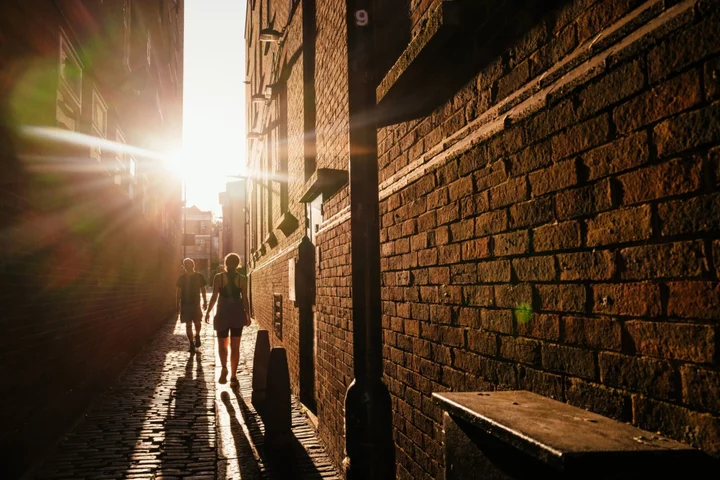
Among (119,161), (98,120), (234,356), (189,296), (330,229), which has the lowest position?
(234,356)

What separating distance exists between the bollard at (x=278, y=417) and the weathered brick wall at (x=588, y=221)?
2403mm

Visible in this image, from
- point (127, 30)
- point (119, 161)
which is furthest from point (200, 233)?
point (119, 161)

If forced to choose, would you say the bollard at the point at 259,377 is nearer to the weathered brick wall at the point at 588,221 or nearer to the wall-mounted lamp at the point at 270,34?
the weathered brick wall at the point at 588,221

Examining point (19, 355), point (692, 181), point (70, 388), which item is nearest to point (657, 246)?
point (692, 181)

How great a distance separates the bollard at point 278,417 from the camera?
4805 millimetres

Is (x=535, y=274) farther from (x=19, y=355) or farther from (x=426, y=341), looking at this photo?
(x=19, y=355)

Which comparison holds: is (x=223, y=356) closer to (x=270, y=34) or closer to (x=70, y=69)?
(x=70, y=69)

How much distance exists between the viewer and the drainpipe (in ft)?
7.47

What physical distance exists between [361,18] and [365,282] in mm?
1243

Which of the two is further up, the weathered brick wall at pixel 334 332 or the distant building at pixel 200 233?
the distant building at pixel 200 233

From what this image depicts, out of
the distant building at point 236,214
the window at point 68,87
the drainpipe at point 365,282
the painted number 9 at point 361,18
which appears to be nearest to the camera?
the drainpipe at point 365,282

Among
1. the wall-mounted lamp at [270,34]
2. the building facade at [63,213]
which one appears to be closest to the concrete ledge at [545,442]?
the building facade at [63,213]

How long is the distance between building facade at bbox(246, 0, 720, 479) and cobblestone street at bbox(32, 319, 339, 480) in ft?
6.40

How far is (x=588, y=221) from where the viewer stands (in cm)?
160
